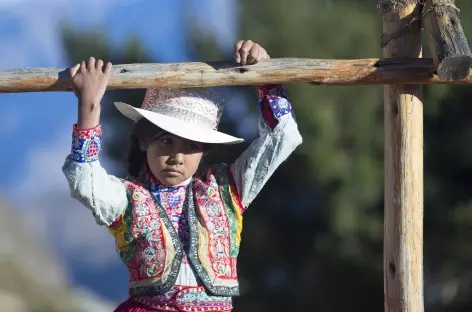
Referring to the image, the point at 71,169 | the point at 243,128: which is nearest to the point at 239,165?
the point at 71,169

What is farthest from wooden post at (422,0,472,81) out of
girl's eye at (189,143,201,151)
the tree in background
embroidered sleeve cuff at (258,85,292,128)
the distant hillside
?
the distant hillside

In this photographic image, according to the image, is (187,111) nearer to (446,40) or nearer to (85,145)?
(85,145)

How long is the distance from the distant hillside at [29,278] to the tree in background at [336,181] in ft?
9.71

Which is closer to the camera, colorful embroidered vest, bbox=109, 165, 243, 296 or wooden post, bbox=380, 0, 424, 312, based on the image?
colorful embroidered vest, bbox=109, 165, 243, 296

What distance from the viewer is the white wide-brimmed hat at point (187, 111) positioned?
3332 millimetres

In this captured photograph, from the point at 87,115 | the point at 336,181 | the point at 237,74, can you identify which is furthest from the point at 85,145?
the point at 336,181

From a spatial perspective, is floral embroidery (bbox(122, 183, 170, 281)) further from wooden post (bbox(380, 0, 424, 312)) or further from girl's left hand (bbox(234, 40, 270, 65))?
wooden post (bbox(380, 0, 424, 312))

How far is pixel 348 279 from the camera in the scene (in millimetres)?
7375

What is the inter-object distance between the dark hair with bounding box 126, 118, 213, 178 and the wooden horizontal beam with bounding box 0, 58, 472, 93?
143 millimetres

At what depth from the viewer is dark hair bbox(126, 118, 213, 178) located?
344 cm

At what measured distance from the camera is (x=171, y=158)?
3.35 m

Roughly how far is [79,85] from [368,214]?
4275 mm

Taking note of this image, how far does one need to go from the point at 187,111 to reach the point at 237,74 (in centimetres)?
19

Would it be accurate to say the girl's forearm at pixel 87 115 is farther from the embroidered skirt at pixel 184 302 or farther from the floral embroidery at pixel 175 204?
the embroidered skirt at pixel 184 302
